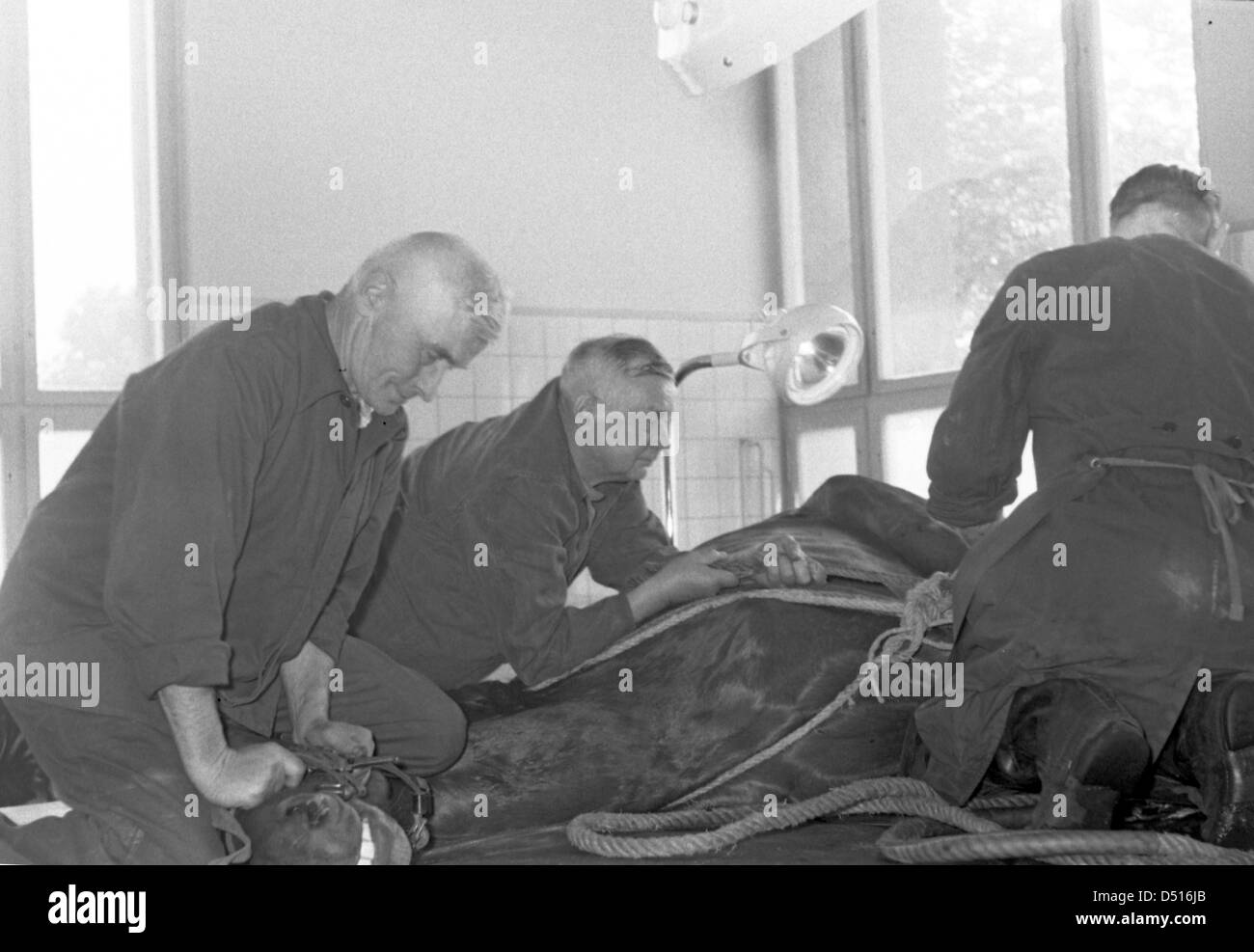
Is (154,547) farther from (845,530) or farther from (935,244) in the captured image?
(935,244)

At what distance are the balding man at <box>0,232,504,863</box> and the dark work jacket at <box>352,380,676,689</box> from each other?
0.37m

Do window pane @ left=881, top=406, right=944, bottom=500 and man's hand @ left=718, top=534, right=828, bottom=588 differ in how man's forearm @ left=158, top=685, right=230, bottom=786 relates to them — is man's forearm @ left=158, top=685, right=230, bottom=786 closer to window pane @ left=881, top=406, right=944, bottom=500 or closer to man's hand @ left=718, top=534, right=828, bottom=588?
man's hand @ left=718, top=534, right=828, bottom=588

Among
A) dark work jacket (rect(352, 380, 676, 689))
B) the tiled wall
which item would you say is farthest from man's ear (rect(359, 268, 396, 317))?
the tiled wall

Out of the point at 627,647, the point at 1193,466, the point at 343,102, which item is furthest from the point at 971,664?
the point at 343,102

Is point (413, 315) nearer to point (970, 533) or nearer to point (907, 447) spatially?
point (970, 533)

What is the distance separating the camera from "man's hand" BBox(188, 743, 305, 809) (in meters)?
1.29

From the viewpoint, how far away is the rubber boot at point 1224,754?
142 cm

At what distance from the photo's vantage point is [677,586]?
1994 mm

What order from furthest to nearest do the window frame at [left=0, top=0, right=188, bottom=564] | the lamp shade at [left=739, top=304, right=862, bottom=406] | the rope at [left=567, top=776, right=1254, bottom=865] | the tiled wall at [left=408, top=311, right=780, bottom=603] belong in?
the tiled wall at [left=408, top=311, right=780, bottom=603] → the window frame at [left=0, top=0, right=188, bottom=564] → the lamp shade at [left=739, top=304, right=862, bottom=406] → the rope at [left=567, top=776, right=1254, bottom=865]

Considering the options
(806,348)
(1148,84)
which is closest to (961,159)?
(1148,84)

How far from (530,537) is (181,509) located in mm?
748

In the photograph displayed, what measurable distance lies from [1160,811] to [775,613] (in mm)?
553

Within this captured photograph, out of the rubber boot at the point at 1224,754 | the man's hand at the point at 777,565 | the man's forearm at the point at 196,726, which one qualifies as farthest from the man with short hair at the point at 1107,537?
the man's forearm at the point at 196,726

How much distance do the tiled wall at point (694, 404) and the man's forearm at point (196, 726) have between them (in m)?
3.02
